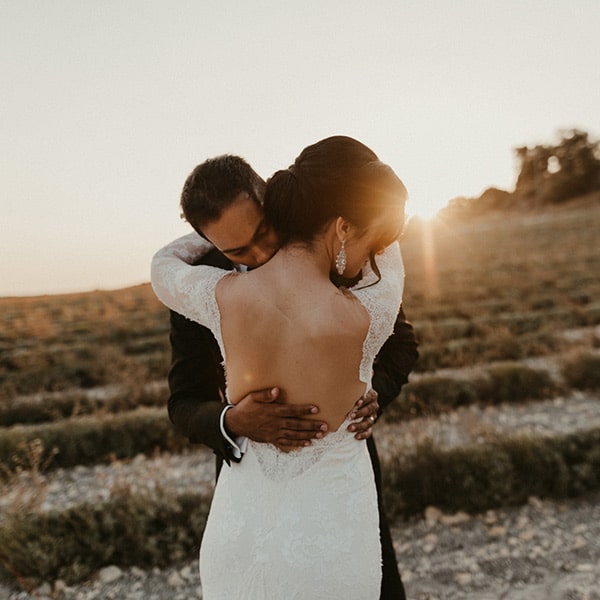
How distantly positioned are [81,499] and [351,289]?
4.81 meters

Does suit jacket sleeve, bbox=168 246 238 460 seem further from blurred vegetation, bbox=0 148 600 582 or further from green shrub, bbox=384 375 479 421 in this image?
green shrub, bbox=384 375 479 421

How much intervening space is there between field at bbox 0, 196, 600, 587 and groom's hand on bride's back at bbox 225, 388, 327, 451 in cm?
309

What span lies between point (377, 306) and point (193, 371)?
0.84 meters

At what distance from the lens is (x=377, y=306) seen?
1.46 meters

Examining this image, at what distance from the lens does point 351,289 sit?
1517 mm

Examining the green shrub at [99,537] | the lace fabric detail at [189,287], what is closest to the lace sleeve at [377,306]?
the lace fabric detail at [189,287]

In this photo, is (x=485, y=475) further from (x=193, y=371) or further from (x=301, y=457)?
(x=301, y=457)

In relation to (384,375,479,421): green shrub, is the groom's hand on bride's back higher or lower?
higher

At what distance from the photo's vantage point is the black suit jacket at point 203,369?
1922 millimetres

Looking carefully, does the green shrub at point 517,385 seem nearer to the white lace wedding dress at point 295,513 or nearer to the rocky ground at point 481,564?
the rocky ground at point 481,564

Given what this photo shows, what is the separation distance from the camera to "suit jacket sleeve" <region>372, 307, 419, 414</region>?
2070 mm

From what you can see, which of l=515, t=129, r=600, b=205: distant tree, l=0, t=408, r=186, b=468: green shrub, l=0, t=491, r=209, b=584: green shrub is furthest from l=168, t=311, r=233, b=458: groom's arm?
l=515, t=129, r=600, b=205: distant tree

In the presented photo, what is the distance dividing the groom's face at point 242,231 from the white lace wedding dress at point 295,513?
0.32 metres

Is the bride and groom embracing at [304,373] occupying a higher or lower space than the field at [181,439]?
higher
